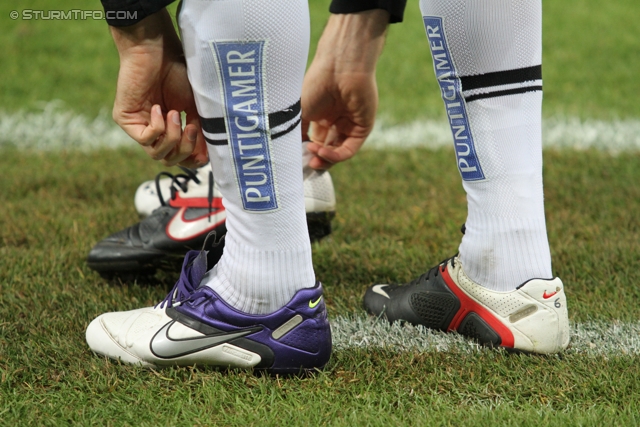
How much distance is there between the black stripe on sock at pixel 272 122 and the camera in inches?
50.5

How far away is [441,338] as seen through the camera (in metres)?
1.57

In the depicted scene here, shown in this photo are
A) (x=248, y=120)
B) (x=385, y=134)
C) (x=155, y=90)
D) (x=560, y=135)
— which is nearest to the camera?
(x=248, y=120)

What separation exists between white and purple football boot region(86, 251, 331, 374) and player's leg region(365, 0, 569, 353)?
369 millimetres

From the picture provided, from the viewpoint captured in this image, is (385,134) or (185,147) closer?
(185,147)

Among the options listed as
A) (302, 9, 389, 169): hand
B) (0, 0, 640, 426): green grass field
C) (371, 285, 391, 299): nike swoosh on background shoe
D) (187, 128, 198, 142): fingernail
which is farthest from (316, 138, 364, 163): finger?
(187, 128, 198, 142): fingernail

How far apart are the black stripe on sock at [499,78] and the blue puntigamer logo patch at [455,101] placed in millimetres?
21

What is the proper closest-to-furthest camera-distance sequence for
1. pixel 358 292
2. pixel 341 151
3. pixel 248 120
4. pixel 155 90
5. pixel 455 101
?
pixel 248 120, pixel 155 90, pixel 455 101, pixel 358 292, pixel 341 151

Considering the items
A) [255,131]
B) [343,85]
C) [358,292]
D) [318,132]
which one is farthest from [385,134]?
[255,131]

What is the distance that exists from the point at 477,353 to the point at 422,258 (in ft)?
1.98

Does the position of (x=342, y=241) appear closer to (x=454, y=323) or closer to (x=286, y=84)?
(x=454, y=323)

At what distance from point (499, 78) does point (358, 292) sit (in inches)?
25.7

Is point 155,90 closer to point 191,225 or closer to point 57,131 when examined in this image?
point 191,225

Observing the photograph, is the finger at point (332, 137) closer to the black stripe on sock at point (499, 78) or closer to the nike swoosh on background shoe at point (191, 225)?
the nike swoosh on background shoe at point (191, 225)

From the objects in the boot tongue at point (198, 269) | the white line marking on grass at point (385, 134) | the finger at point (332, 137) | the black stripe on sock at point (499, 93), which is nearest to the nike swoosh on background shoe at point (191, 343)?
the boot tongue at point (198, 269)
